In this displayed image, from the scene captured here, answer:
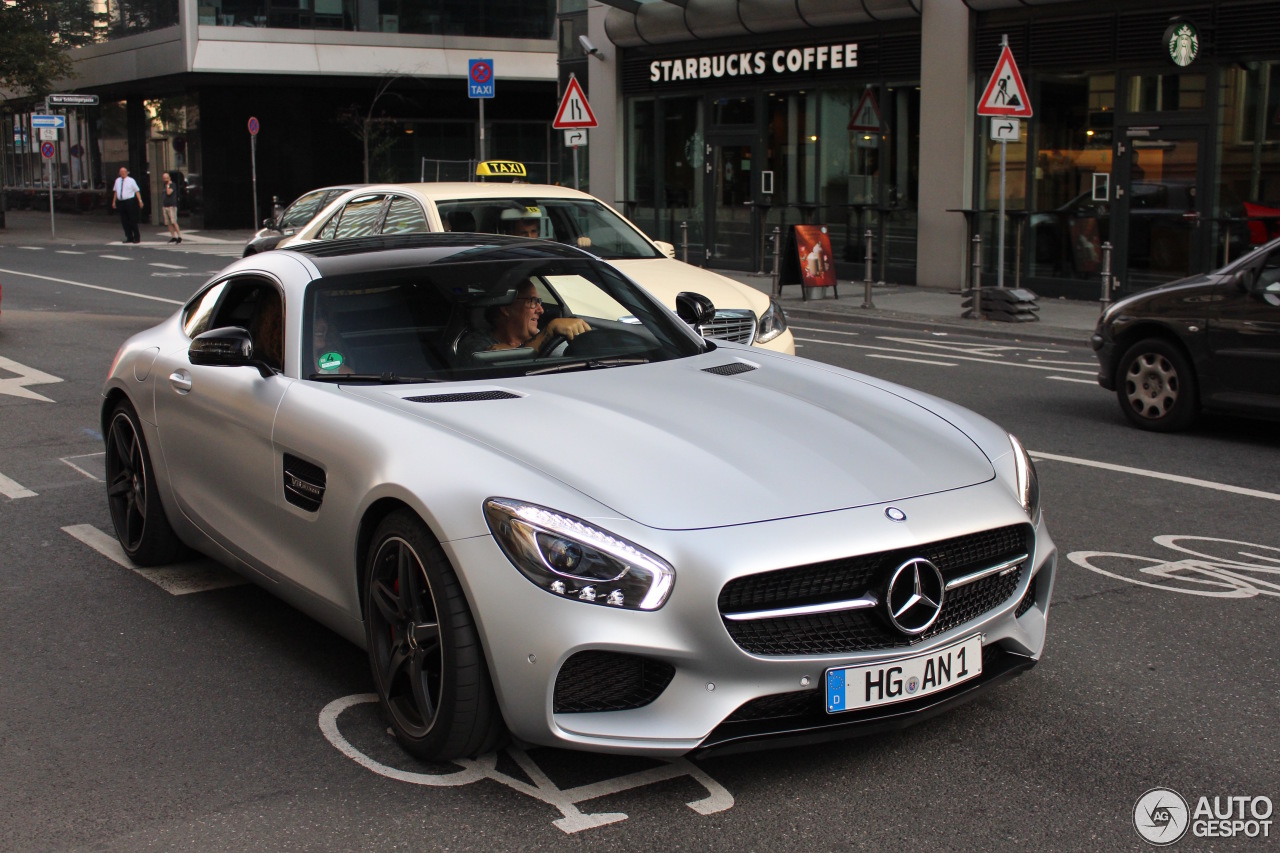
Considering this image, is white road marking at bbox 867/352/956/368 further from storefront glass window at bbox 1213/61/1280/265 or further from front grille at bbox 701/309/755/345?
storefront glass window at bbox 1213/61/1280/265

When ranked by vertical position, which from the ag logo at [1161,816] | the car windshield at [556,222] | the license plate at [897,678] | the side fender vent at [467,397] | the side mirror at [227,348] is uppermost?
the car windshield at [556,222]

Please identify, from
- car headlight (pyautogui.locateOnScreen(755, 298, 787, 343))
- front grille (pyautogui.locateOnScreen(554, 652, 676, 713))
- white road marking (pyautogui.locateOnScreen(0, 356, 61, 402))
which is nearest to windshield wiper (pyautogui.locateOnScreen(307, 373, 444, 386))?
front grille (pyautogui.locateOnScreen(554, 652, 676, 713))

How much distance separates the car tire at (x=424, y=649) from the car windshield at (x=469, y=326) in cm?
88

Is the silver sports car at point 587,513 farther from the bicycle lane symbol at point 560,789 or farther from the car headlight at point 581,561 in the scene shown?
the bicycle lane symbol at point 560,789

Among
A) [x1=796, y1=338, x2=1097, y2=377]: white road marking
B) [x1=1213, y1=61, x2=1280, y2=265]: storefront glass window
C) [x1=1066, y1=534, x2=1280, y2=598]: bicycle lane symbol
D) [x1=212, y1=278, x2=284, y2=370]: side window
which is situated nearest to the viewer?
[x1=212, y1=278, x2=284, y2=370]: side window

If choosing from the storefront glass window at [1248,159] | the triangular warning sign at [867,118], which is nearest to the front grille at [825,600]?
the storefront glass window at [1248,159]

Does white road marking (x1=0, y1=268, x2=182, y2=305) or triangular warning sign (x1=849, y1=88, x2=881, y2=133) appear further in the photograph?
triangular warning sign (x1=849, y1=88, x2=881, y2=133)

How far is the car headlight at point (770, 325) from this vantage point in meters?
9.66

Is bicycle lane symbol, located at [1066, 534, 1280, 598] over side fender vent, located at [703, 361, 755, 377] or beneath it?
beneath

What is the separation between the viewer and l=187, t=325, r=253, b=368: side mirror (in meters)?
4.98

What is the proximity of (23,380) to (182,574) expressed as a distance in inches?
261

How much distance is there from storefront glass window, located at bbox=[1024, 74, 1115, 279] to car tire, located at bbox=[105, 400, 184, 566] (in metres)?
15.5

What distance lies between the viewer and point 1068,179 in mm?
19312

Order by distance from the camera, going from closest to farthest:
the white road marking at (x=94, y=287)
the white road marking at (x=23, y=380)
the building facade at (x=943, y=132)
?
the white road marking at (x=23, y=380) → the building facade at (x=943, y=132) → the white road marking at (x=94, y=287)
